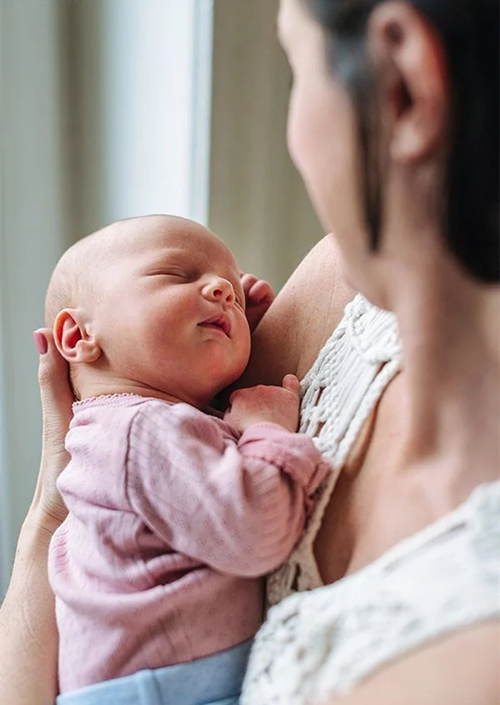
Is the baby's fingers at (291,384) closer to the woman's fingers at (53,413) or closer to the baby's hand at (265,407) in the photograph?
the baby's hand at (265,407)

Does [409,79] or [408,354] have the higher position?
[409,79]

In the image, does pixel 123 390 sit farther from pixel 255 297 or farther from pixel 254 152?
pixel 254 152

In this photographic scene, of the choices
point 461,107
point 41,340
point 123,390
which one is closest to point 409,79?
point 461,107

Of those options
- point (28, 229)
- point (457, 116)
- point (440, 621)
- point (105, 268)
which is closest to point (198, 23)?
point (28, 229)

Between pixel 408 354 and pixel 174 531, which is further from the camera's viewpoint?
pixel 174 531

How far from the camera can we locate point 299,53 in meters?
0.54

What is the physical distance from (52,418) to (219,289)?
26 centimetres

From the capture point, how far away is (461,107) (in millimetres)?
465

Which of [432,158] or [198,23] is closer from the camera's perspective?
[432,158]

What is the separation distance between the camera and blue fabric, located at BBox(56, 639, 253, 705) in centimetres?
69

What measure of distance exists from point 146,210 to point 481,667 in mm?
1004

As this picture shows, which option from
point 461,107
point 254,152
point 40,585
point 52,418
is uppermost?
point 461,107

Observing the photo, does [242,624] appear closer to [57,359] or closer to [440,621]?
[440,621]

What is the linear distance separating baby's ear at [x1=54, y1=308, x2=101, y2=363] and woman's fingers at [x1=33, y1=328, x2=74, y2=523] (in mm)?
39
